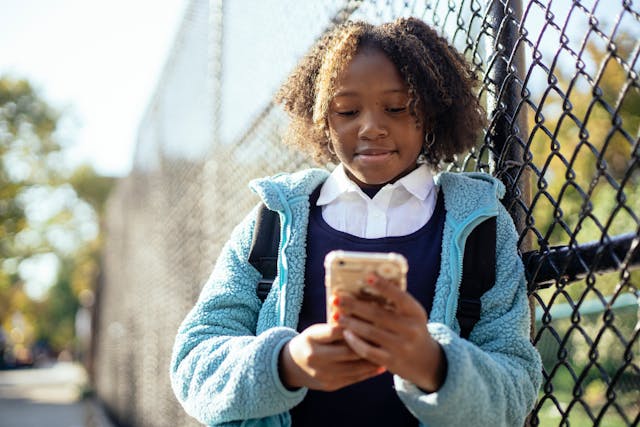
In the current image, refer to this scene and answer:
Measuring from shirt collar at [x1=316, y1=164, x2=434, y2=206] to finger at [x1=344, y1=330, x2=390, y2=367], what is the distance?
20.3 inches

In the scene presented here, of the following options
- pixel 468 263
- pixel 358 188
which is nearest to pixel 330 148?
pixel 358 188

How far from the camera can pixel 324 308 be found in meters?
1.50

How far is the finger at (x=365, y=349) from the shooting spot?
1083 millimetres

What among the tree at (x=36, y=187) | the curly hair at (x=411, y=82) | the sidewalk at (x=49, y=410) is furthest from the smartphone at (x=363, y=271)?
the tree at (x=36, y=187)

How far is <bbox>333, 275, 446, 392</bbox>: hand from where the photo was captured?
1.06 m

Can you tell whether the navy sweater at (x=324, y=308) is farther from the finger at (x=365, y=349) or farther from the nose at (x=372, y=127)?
the finger at (x=365, y=349)

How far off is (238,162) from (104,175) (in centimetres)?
1770

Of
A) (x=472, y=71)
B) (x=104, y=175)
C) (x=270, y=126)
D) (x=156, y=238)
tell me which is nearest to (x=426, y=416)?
(x=472, y=71)

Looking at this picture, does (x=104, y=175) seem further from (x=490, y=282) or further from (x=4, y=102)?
(x=490, y=282)

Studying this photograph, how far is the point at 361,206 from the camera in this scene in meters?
1.58

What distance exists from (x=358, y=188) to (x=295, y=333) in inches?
14.8

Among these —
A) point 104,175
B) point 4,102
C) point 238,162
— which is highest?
point 238,162

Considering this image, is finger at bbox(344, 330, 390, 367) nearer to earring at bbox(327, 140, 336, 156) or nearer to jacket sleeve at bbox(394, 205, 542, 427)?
jacket sleeve at bbox(394, 205, 542, 427)

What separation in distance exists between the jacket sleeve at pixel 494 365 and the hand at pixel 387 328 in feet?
0.29
